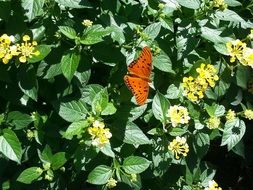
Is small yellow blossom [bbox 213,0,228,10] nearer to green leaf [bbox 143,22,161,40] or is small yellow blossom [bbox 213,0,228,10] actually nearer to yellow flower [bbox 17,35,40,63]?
green leaf [bbox 143,22,161,40]

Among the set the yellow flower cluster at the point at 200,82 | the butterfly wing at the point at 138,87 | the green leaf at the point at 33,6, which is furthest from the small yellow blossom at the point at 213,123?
the green leaf at the point at 33,6

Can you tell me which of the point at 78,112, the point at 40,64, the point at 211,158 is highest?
the point at 40,64

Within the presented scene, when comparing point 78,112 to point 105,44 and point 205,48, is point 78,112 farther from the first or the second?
point 205,48

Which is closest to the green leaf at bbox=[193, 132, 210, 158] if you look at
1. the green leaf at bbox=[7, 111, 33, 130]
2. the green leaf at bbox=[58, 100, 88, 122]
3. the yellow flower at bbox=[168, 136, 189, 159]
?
the yellow flower at bbox=[168, 136, 189, 159]

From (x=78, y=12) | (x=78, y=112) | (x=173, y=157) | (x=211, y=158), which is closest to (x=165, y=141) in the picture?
(x=173, y=157)

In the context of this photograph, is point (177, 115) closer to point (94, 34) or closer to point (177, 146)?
point (177, 146)

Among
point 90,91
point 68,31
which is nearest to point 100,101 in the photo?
point 90,91
